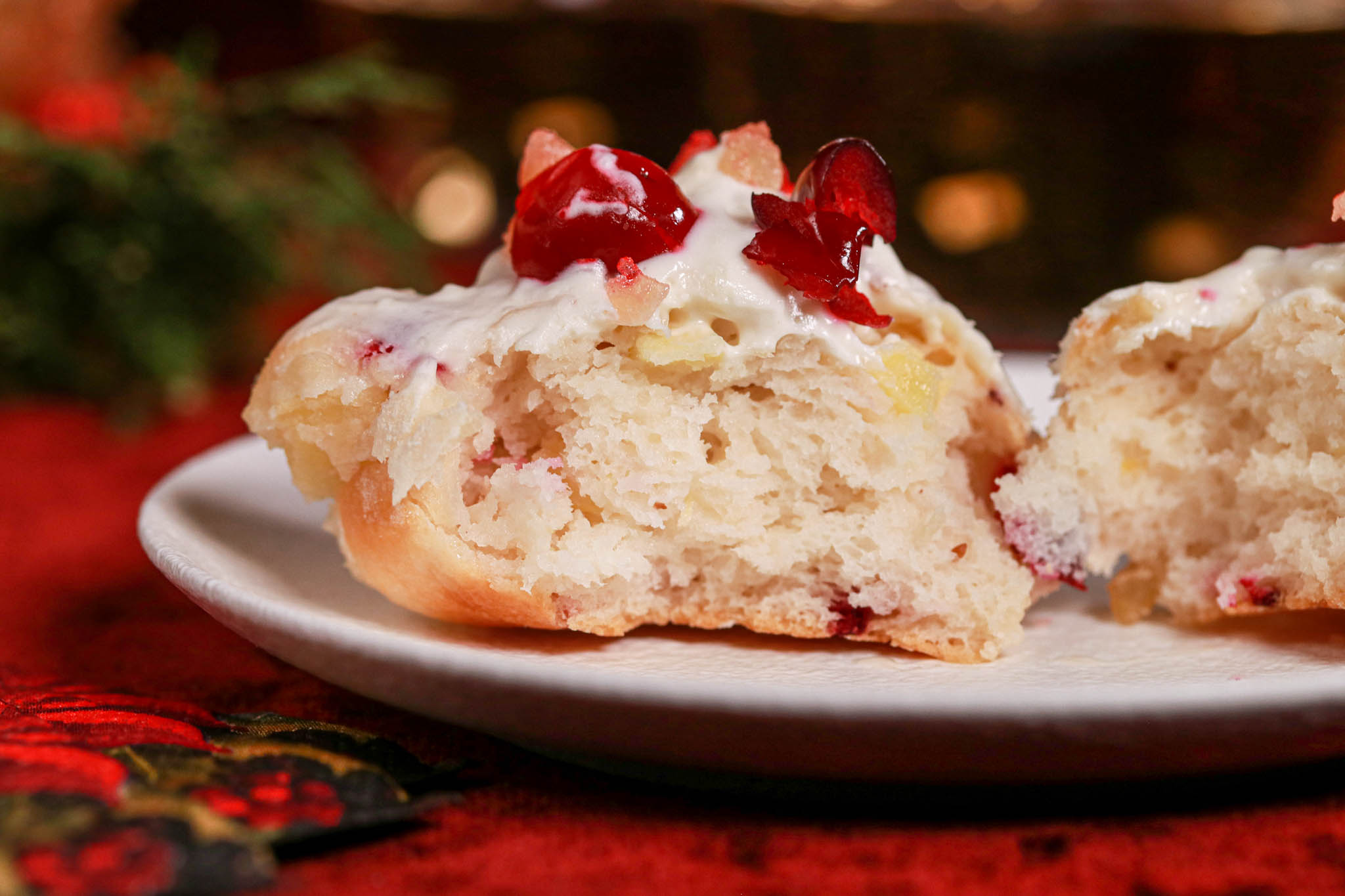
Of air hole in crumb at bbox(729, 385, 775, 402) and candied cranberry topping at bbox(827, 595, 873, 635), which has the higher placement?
air hole in crumb at bbox(729, 385, 775, 402)

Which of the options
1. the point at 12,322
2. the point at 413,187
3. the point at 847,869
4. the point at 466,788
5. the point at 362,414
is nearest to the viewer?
the point at 847,869

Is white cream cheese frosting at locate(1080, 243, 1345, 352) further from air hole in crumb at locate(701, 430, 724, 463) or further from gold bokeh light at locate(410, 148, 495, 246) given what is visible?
gold bokeh light at locate(410, 148, 495, 246)

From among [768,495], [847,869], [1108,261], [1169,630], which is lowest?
[847,869]

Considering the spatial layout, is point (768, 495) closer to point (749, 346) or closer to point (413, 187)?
point (749, 346)

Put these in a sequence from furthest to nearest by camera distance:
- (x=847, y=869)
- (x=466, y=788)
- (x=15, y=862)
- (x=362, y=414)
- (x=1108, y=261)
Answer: (x=1108, y=261)
(x=362, y=414)
(x=466, y=788)
(x=847, y=869)
(x=15, y=862)

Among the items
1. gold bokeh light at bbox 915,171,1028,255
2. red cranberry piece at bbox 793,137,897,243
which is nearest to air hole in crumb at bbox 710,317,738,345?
red cranberry piece at bbox 793,137,897,243

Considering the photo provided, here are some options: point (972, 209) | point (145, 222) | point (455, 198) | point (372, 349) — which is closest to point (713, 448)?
point (372, 349)

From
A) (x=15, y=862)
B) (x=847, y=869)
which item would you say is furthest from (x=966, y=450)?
(x=15, y=862)

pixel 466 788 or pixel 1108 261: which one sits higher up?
pixel 1108 261
